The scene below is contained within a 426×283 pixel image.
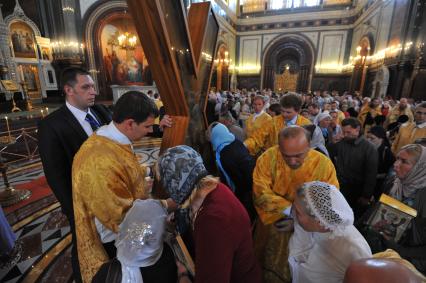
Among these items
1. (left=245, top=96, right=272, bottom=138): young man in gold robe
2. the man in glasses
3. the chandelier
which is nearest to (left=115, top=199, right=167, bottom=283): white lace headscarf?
(left=245, top=96, right=272, bottom=138): young man in gold robe

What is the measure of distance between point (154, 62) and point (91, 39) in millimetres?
14452

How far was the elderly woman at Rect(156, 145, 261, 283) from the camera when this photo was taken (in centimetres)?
92

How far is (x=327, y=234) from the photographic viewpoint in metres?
1.13

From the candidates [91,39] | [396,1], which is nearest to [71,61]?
[91,39]

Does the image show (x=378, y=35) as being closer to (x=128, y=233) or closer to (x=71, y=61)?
(x=128, y=233)

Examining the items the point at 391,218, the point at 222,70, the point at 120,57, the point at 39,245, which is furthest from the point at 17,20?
the point at 391,218

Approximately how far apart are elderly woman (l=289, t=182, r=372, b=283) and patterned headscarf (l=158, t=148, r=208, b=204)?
1.96ft

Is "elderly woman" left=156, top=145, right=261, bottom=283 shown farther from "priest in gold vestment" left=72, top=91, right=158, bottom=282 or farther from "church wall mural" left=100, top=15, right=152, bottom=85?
"church wall mural" left=100, top=15, right=152, bottom=85

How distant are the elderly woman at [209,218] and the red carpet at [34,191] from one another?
3705mm

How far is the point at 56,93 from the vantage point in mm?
14336

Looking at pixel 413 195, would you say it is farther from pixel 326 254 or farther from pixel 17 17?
pixel 17 17

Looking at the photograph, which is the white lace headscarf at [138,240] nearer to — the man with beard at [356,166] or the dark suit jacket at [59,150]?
the dark suit jacket at [59,150]

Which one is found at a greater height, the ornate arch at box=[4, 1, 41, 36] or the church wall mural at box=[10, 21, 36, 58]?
the ornate arch at box=[4, 1, 41, 36]

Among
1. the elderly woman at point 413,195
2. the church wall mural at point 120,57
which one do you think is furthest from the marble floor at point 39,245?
the church wall mural at point 120,57
